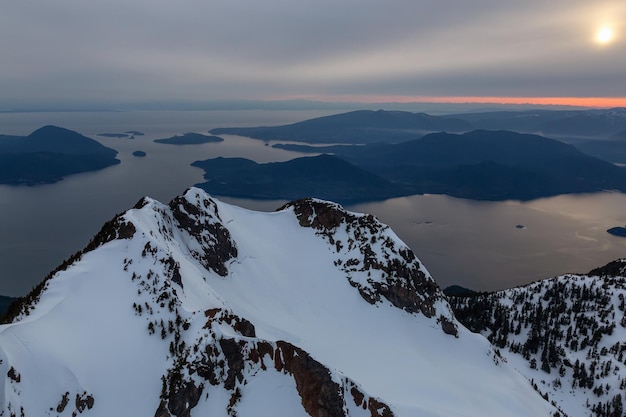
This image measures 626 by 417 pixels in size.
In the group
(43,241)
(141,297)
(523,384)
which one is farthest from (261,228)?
(43,241)

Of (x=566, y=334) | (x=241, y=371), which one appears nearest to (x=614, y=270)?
(x=566, y=334)

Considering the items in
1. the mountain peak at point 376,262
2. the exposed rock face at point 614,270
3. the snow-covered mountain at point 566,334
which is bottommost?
the snow-covered mountain at point 566,334

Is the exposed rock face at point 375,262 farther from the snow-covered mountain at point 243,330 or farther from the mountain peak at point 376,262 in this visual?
the snow-covered mountain at point 243,330

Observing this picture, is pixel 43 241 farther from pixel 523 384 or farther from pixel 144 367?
pixel 523 384

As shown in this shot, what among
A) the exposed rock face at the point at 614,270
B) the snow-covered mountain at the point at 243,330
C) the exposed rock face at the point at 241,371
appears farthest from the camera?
the exposed rock face at the point at 614,270

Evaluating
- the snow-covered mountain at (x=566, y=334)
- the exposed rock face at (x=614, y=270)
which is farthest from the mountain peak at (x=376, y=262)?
the exposed rock face at (x=614, y=270)

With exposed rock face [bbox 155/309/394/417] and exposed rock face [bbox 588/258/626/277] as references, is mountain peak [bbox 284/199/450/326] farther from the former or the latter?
exposed rock face [bbox 588/258/626/277]

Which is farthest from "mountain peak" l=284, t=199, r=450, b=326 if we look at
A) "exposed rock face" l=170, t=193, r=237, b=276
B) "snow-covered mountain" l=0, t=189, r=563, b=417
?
"exposed rock face" l=170, t=193, r=237, b=276
